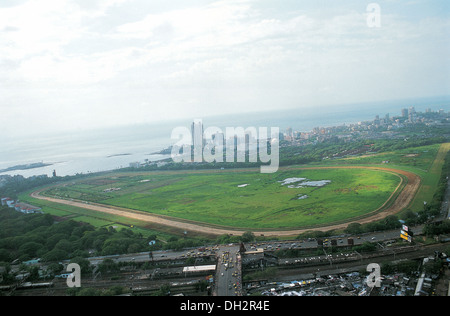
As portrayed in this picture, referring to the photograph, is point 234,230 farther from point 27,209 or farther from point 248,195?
point 27,209

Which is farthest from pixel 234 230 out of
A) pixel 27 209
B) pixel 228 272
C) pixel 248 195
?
pixel 27 209

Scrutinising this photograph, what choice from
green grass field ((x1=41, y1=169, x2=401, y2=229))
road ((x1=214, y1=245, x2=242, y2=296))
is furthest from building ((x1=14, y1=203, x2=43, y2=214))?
road ((x1=214, y1=245, x2=242, y2=296))

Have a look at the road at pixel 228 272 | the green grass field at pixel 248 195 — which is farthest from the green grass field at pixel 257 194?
the road at pixel 228 272

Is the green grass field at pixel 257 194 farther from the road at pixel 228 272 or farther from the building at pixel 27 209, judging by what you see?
the road at pixel 228 272

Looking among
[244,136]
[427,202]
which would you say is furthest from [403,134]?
[427,202]

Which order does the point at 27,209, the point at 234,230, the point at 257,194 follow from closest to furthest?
the point at 234,230 < the point at 257,194 < the point at 27,209

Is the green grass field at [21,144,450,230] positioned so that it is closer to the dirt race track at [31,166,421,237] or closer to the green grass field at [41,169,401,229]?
the green grass field at [41,169,401,229]

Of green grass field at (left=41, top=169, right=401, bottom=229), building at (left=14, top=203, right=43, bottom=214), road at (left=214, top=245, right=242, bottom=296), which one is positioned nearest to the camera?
road at (left=214, top=245, right=242, bottom=296)

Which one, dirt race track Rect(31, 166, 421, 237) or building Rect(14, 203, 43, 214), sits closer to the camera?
dirt race track Rect(31, 166, 421, 237)

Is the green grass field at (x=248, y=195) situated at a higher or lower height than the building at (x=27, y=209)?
higher
